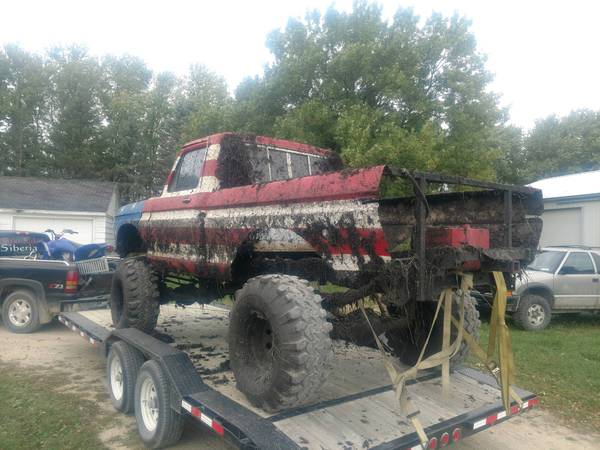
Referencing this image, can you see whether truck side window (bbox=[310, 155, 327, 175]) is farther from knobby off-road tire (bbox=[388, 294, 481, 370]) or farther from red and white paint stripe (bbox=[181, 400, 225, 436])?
red and white paint stripe (bbox=[181, 400, 225, 436])

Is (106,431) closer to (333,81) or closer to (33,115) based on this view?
(333,81)

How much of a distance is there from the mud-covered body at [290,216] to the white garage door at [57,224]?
17.8 m

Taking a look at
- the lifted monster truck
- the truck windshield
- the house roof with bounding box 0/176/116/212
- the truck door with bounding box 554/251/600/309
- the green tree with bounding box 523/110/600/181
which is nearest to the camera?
the lifted monster truck

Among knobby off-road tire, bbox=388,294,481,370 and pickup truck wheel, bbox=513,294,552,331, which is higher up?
knobby off-road tire, bbox=388,294,481,370

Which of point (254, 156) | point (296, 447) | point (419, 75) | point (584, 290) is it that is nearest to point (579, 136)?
point (419, 75)

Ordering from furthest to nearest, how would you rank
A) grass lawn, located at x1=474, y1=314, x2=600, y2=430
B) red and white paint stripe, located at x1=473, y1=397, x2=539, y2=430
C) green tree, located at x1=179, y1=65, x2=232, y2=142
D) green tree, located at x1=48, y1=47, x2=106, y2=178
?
green tree, located at x1=48, y1=47, x2=106, y2=178
green tree, located at x1=179, y1=65, x2=232, y2=142
grass lawn, located at x1=474, y1=314, x2=600, y2=430
red and white paint stripe, located at x1=473, y1=397, x2=539, y2=430

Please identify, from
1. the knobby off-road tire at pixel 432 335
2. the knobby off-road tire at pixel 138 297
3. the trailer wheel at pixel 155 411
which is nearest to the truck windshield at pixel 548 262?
the knobby off-road tire at pixel 432 335

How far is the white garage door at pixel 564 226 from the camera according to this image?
555 inches

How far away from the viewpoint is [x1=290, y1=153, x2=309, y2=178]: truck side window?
5668 millimetres

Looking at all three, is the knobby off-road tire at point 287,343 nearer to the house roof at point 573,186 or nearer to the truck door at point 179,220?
the truck door at point 179,220

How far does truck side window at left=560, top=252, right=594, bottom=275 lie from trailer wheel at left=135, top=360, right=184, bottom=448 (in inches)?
336

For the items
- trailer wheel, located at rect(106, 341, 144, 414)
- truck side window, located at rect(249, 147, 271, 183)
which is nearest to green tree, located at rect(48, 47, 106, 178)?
trailer wheel, located at rect(106, 341, 144, 414)

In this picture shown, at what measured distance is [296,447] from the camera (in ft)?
9.93

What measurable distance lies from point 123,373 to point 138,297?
987 millimetres
